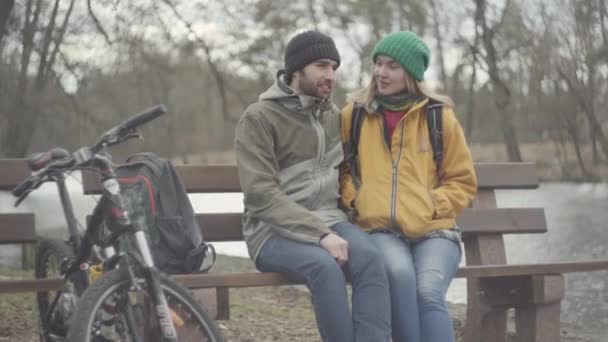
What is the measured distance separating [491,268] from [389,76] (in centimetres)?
91

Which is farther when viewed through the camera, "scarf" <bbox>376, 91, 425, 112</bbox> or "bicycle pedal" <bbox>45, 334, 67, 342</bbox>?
"scarf" <bbox>376, 91, 425, 112</bbox>

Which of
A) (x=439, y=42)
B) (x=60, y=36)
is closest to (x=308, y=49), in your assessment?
(x=60, y=36)

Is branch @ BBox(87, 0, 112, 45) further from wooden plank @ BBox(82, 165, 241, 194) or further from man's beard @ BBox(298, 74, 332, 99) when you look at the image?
man's beard @ BBox(298, 74, 332, 99)

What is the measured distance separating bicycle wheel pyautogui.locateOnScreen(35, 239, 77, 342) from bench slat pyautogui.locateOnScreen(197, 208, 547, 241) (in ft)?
2.42

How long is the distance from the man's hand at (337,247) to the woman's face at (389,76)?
738mm

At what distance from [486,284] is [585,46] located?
8266 mm

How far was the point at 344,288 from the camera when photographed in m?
3.63

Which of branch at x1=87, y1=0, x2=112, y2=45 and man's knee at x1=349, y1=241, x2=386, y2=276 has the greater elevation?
branch at x1=87, y1=0, x2=112, y2=45

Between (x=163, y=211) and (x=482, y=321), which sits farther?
(x=482, y=321)

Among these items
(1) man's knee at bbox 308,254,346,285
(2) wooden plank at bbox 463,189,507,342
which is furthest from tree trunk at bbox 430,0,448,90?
(1) man's knee at bbox 308,254,346,285

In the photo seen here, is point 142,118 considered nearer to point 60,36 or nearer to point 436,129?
point 436,129

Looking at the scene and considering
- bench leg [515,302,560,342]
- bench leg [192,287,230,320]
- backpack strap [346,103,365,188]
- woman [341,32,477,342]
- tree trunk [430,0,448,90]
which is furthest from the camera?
tree trunk [430,0,448,90]

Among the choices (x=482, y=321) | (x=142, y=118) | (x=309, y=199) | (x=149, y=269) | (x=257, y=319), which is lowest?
(x=257, y=319)

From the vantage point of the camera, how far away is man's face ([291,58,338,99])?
13.1 feet
